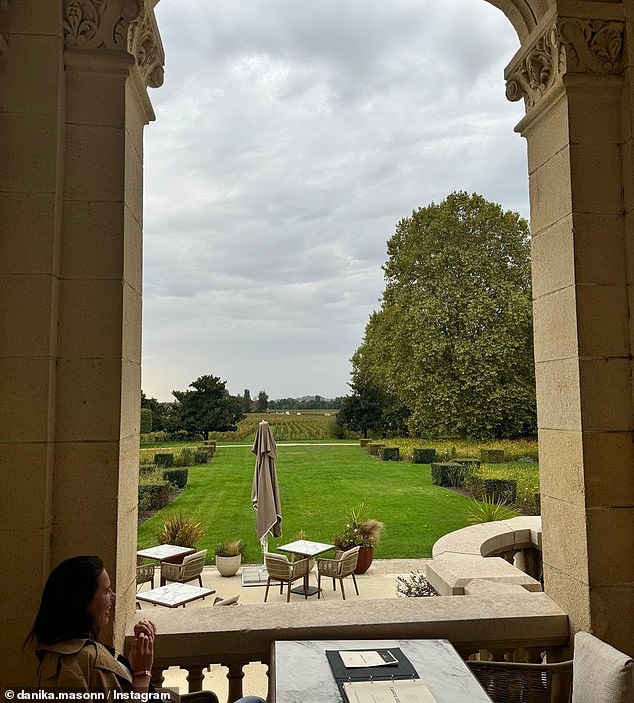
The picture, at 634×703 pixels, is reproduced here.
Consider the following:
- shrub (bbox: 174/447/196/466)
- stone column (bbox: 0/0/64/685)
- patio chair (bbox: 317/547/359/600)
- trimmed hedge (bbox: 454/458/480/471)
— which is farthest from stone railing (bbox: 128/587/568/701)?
shrub (bbox: 174/447/196/466)

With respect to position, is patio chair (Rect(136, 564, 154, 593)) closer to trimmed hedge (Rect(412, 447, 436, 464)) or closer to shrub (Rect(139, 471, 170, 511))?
shrub (Rect(139, 471, 170, 511))

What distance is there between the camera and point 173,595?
6.60 m

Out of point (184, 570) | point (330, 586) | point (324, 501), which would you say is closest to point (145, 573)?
point (184, 570)

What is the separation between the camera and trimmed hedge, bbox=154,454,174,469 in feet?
65.9

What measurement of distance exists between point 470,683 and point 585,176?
217 cm

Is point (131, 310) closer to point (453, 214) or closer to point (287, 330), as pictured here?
point (287, 330)

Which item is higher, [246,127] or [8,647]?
[246,127]

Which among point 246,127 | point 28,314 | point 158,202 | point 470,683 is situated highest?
point 158,202

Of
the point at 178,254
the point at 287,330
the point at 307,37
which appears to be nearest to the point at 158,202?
the point at 178,254

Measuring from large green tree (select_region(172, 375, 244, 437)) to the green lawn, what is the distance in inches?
60.0

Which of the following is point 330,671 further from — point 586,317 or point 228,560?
point 228,560

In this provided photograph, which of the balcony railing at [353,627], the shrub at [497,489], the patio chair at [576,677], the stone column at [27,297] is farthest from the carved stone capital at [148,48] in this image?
the shrub at [497,489]

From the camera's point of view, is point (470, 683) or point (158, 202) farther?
point (158, 202)

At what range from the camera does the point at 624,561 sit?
7.80 ft
